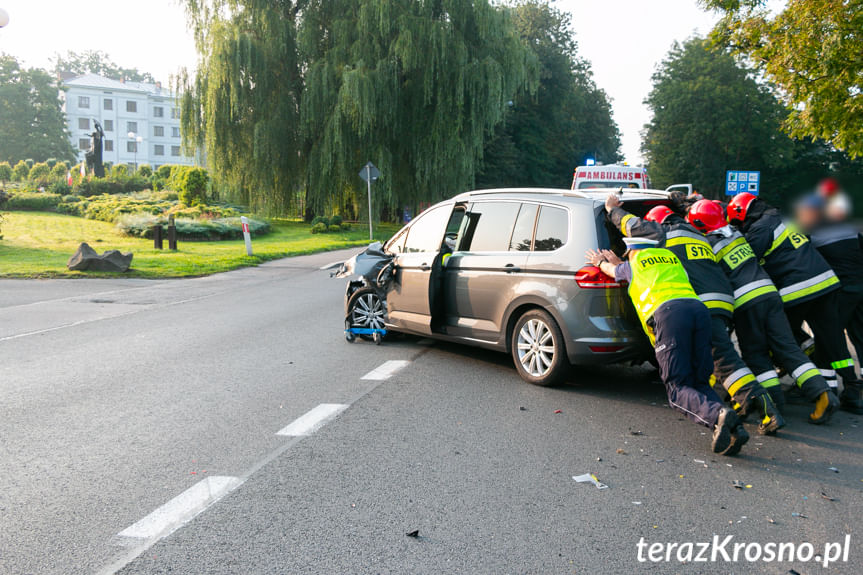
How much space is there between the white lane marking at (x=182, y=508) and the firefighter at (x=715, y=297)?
3569 mm

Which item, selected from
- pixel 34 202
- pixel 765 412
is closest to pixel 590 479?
pixel 765 412

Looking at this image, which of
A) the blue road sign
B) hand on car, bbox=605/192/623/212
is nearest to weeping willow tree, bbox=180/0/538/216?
the blue road sign

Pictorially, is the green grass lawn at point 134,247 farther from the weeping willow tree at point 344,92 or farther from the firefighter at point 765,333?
the firefighter at point 765,333

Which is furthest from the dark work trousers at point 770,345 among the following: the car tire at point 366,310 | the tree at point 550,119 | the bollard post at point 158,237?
the tree at point 550,119

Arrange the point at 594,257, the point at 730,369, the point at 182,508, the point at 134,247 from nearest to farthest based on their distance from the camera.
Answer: the point at 182,508
the point at 730,369
the point at 594,257
the point at 134,247

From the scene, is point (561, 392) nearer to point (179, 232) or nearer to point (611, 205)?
point (611, 205)

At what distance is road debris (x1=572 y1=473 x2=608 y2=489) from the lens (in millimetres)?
4379

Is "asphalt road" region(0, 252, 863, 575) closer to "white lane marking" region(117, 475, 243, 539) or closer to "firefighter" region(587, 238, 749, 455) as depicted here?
"white lane marking" region(117, 475, 243, 539)

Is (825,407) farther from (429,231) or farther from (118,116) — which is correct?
(118,116)

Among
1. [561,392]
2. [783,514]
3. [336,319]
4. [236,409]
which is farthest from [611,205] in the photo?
[336,319]

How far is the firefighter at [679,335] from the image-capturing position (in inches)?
194

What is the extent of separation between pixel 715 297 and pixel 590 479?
2.06 metres

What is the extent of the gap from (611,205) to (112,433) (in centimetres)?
438

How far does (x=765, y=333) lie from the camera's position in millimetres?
5871
